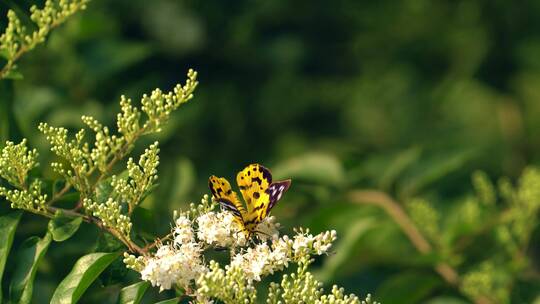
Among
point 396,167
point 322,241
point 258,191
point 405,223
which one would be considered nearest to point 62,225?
point 258,191

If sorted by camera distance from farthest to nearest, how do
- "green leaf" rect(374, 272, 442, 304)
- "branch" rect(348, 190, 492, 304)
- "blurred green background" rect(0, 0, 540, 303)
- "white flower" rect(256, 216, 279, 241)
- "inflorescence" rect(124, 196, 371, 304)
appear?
"blurred green background" rect(0, 0, 540, 303), "branch" rect(348, 190, 492, 304), "green leaf" rect(374, 272, 442, 304), "white flower" rect(256, 216, 279, 241), "inflorescence" rect(124, 196, 371, 304)

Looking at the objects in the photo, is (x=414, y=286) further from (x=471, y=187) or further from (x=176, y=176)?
(x=471, y=187)

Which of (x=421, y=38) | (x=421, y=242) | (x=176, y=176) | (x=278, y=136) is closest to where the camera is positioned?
(x=421, y=242)

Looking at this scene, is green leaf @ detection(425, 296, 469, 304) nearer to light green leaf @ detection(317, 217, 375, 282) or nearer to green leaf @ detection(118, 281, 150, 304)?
light green leaf @ detection(317, 217, 375, 282)

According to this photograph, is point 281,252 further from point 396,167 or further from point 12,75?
point 396,167

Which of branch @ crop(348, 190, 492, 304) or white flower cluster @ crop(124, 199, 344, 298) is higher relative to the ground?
branch @ crop(348, 190, 492, 304)

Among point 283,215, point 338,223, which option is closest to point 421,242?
point 338,223

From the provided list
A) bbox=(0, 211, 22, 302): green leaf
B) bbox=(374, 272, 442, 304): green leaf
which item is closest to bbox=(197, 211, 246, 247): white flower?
bbox=(0, 211, 22, 302): green leaf
